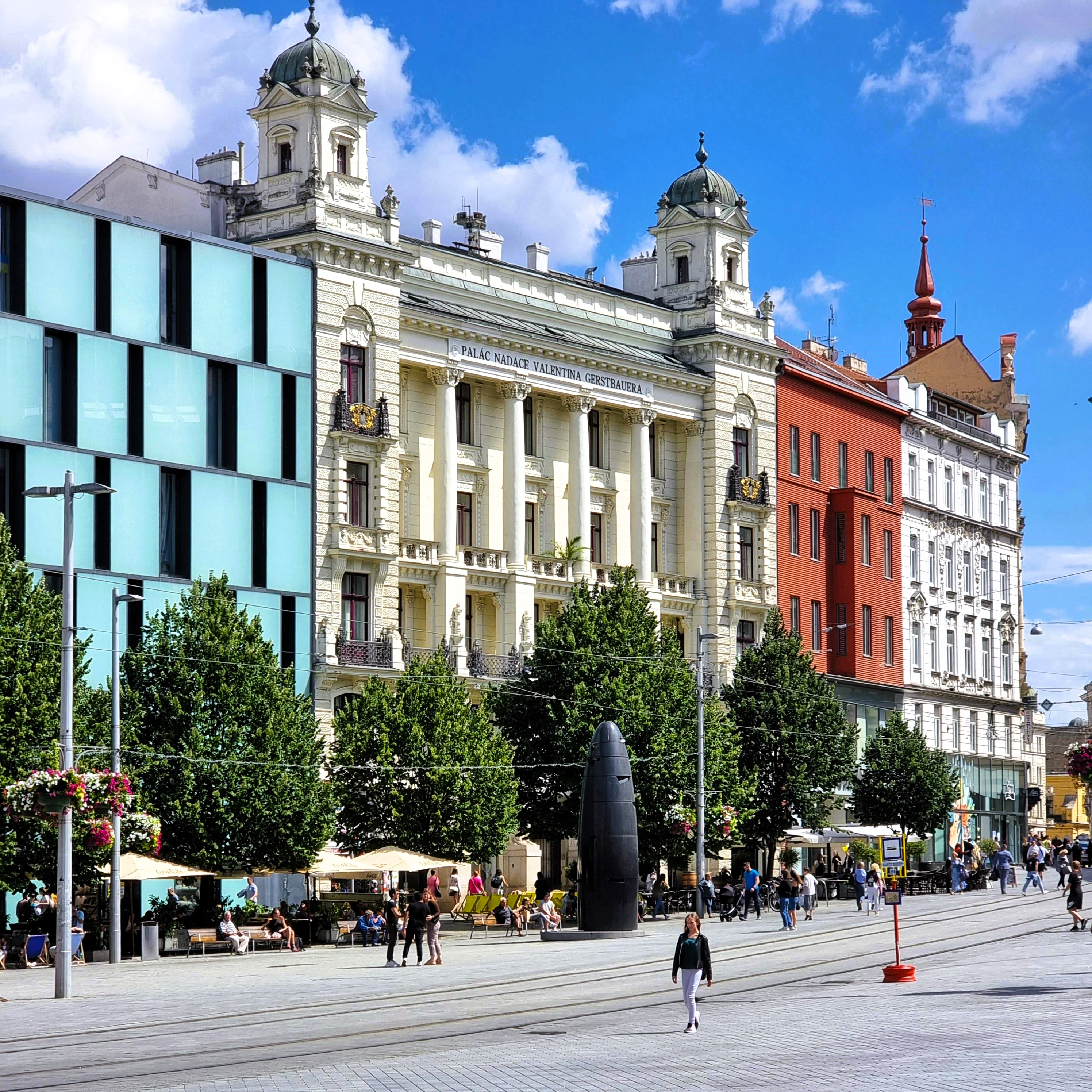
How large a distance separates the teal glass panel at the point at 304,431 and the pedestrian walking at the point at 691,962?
39.3 meters

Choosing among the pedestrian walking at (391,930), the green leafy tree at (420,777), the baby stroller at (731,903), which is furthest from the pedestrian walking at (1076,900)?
the pedestrian walking at (391,930)

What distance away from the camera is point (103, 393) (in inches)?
2303

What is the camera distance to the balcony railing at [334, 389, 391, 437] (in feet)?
212

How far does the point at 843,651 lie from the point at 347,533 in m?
31.6

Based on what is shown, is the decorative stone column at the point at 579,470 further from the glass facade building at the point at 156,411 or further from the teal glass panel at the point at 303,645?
the teal glass panel at the point at 303,645

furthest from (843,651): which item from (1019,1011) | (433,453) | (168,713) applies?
(1019,1011)

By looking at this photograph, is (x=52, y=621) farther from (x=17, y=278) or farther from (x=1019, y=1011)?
(x=1019, y=1011)

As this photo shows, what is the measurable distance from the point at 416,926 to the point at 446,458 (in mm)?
29801

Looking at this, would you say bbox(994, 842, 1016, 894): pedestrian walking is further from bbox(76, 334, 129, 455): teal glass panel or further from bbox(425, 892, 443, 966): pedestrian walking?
bbox(76, 334, 129, 455): teal glass panel

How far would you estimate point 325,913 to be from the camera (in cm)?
5256

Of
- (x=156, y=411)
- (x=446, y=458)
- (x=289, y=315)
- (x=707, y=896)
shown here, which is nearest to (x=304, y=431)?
(x=289, y=315)

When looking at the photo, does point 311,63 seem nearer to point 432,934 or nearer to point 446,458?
point 446,458

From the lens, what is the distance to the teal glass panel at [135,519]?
5850 centimetres

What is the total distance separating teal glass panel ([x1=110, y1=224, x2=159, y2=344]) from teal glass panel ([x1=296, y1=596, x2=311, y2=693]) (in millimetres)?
9619
